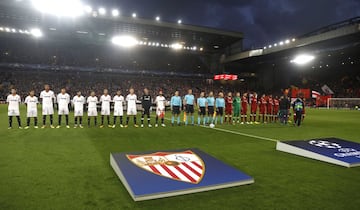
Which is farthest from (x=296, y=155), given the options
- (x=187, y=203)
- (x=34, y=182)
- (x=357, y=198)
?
(x=34, y=182)

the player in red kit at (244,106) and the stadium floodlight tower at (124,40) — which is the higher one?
the stadium floodlight tower at (124,40)

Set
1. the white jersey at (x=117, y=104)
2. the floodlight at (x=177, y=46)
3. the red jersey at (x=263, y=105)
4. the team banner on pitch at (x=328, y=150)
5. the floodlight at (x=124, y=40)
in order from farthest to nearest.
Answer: the floodlight at (x=177, y=46) → the floodlight at (x=124, y=40) → the red jersey at (x=263, y=105) → the white jersey at (x=117, y=104) → the team banner on pitch at (x=328, y=150)

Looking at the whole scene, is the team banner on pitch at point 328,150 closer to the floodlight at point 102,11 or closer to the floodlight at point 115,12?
the floodlight at point 102,11

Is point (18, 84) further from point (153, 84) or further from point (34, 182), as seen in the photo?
point (34, 182)

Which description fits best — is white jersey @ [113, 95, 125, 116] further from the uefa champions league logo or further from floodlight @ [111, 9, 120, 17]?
floodlight @ [111, 9, 120, 17]

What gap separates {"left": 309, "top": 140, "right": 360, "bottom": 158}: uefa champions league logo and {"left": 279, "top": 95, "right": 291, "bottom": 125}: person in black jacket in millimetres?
7452

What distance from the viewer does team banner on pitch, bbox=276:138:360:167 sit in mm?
6061

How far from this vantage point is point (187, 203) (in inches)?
152

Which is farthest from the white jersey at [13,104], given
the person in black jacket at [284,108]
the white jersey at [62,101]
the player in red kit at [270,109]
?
the person in black jacket at [284,108]

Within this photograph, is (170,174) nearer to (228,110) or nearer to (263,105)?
(228,110)

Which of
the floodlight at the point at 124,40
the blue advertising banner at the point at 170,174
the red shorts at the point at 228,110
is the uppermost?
the floodlight at the point at 124,40

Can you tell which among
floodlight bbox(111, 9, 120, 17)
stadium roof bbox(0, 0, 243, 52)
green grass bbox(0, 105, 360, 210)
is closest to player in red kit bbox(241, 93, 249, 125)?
green grass bbox(0, 105, 360, 210)

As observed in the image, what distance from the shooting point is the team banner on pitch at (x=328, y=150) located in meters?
6.06

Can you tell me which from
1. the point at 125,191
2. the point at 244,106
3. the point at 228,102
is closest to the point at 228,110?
the point at 228,102
